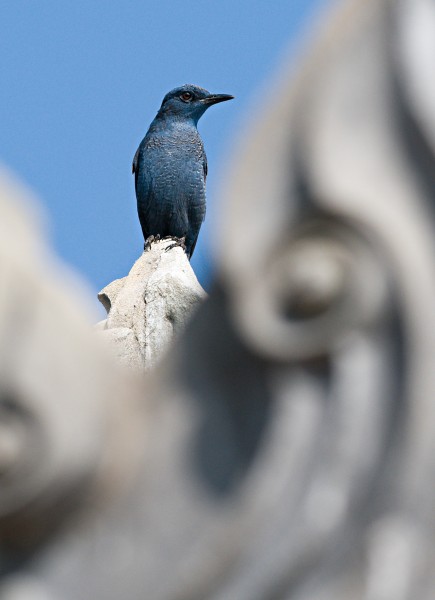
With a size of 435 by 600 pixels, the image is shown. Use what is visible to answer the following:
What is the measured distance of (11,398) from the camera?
4.53 ft

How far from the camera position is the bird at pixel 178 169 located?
14375mm

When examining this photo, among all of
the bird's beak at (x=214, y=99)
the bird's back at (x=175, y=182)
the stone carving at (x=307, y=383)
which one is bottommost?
the stone carving at (x=307, y=383)

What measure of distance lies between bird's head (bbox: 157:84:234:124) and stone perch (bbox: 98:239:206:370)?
187 inches

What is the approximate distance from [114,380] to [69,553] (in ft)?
0.61

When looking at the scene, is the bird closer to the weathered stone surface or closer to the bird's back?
the bird's back

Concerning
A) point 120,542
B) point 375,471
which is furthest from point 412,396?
point 120,542

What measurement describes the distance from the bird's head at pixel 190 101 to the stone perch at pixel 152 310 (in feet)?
15.6

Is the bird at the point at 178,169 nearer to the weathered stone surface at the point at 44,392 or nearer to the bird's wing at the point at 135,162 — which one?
the bird's wing at the point at 135,162

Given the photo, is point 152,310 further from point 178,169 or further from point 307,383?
point 307,383

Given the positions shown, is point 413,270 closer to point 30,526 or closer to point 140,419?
point 140,419

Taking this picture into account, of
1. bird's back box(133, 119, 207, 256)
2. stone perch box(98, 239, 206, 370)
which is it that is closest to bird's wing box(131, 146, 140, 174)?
bird's back box(133, 119, 207, 256)

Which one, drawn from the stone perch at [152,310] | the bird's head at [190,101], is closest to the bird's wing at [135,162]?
the bird's head at [190,101]

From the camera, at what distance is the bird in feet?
47.2

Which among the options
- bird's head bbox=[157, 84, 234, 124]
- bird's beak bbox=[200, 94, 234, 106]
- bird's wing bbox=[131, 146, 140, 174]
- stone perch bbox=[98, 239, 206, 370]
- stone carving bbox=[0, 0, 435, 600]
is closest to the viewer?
stone carving bbox=[0, 0, 435, 600]
